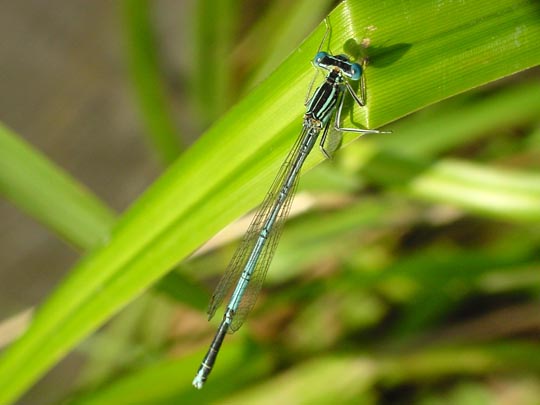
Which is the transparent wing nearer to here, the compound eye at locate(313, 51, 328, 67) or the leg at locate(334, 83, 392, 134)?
the leg at locate(334, 83, 392, 134)

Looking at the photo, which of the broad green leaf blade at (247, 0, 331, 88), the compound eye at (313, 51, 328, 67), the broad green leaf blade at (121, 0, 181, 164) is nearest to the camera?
the compound eye at (313, 51, 328, 67)

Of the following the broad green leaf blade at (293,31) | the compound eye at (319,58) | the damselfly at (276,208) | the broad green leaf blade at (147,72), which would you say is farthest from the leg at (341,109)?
the broad green leaf blade at (147,72)

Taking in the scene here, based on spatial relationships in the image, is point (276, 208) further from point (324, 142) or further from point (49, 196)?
point (49, 196)

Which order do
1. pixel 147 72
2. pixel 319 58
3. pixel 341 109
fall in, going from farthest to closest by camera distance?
1. pixel 147 72
2. pixel 341 109
3. pixel 319 58

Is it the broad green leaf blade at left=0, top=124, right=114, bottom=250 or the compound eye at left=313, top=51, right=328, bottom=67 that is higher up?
the compound eye at left=313, top=51, right=328, bottom=67

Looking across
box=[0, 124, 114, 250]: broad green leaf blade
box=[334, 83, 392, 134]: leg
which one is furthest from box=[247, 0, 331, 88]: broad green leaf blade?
box=[0, 124, 114, 250]: broad green leaf blade

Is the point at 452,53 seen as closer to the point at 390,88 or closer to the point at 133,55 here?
the point at 390,88

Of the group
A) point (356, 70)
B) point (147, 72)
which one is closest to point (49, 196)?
point (356, 70)
